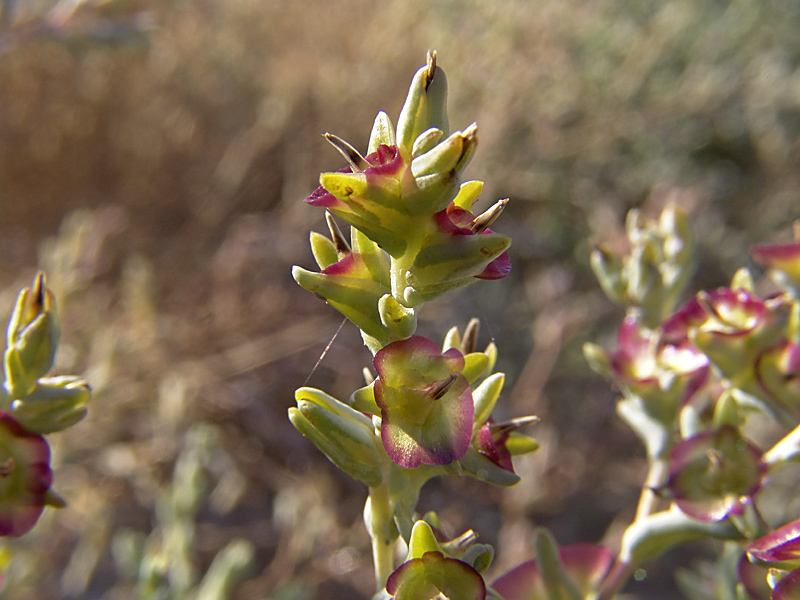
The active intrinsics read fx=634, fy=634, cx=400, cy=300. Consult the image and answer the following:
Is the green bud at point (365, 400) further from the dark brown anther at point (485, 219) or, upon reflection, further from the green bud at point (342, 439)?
the dark brown anther at point (485, 219)

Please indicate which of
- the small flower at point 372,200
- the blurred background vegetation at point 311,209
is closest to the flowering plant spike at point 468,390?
the small flower at point 372,200

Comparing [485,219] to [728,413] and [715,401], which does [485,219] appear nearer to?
[728,413]

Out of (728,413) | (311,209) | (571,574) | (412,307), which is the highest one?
(412,307)

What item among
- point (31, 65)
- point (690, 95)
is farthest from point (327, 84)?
point (690, 95)

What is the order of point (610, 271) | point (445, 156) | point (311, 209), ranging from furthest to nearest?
point (311, 209) < point (610, 271) < point (445, 156)

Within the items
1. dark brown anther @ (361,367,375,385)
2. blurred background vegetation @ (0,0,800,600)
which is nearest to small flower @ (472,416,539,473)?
dark brown anther @ (361,367,375,385)

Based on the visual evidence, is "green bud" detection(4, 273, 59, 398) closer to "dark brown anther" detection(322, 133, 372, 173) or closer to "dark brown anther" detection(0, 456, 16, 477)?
"dark brown anther" detection(0, 456, 16, 477)

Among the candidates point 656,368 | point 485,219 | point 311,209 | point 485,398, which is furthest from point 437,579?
point 311,209
